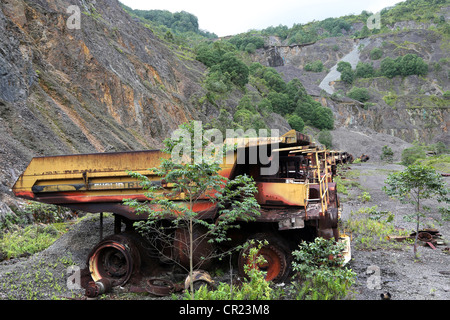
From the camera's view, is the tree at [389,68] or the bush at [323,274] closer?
the bush at [323,274]

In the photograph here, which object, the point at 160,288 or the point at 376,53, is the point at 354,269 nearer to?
the point at 160,288

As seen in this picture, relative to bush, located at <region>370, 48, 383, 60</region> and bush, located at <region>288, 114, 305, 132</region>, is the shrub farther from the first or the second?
bush, located at <region>288, 114, 305, 132</region>

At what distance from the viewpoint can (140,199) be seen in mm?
7289

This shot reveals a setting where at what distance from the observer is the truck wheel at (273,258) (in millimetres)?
6832

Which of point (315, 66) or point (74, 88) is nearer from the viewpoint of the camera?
point (74, 88)

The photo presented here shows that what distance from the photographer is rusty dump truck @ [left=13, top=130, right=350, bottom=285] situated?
6.97m

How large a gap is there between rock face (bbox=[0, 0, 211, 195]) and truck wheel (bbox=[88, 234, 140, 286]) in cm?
563

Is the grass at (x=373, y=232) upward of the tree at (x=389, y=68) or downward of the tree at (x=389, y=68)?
downward

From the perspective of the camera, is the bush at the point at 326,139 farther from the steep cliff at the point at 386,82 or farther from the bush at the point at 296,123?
the steep cliff at the point at 386,82

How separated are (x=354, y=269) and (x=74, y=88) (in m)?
18.6

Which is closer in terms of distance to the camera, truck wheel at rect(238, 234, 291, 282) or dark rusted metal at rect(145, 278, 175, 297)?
dark rusted metal at rect(145, 278, 175, 297)

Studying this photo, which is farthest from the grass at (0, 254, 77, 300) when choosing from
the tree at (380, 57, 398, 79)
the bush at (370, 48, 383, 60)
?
the bush at (370, 48, 383, 60)

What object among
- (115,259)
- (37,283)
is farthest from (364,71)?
(37,283)

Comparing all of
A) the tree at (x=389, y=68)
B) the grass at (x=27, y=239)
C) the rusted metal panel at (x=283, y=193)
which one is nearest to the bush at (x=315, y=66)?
the tree at (x=389, y=68)
